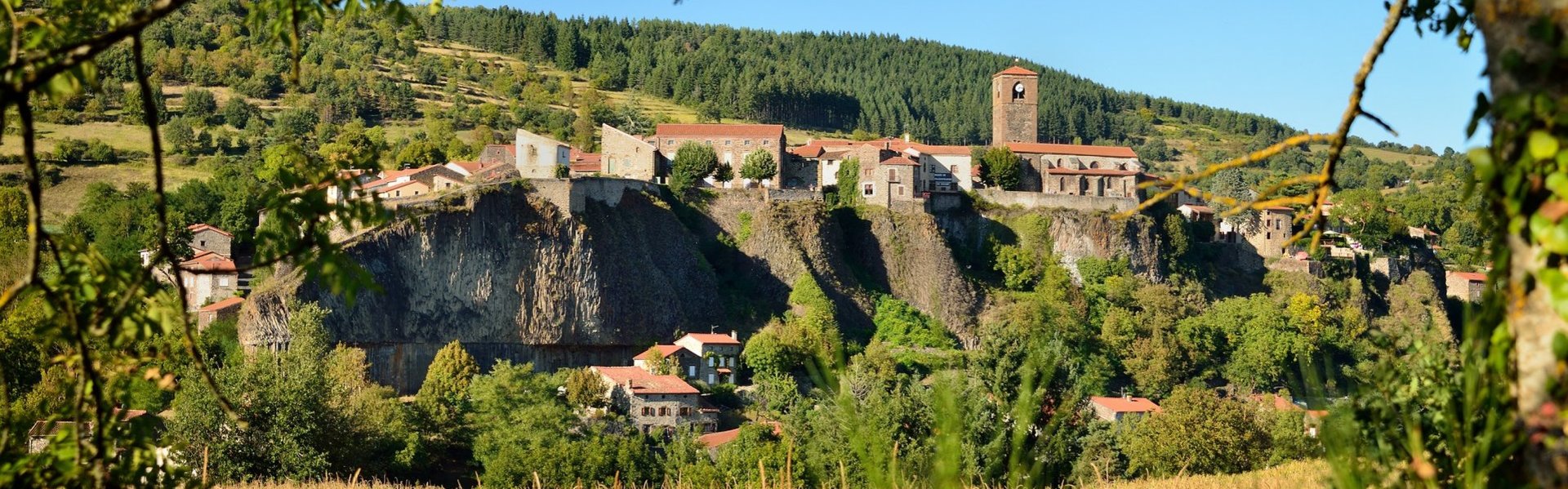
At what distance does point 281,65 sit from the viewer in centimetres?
9906

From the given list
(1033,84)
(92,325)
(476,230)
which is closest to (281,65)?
(1033,84)

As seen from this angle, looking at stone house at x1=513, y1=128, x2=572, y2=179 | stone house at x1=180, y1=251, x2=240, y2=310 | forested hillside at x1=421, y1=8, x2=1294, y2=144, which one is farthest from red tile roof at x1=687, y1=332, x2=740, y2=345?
forested hillside at x1=421, y1=8, x2=1294, y2=144

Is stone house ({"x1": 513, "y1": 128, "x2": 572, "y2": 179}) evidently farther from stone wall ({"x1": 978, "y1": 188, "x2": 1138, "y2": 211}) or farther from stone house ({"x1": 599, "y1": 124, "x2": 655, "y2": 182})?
stone wall ({"x1": 978, "y1": 188, "x2": 1138, "y2": 211})

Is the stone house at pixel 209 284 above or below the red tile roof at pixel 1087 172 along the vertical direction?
below

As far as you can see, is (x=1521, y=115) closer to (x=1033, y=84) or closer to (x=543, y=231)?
(x=543, y=231)

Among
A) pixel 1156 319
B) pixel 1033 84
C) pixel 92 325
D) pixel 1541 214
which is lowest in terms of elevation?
pixel 1156 319

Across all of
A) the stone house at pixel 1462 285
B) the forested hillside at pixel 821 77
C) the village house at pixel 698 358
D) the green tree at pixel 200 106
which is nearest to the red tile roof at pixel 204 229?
the village house at pixel 698 358

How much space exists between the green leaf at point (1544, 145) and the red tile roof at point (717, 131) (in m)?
59.5

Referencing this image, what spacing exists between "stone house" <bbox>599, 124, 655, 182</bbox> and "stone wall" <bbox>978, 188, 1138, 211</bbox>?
14102mm

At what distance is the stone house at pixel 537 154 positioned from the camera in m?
54.8

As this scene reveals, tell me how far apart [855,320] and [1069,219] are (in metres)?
11.8

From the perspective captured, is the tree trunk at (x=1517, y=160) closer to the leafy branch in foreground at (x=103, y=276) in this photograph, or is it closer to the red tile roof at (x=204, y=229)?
the leafy branch in foreground at (x=103, y=276)

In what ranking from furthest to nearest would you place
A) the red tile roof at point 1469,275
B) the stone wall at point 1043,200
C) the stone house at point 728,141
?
1. the red tile roof at point 1469,275
2. the stone wall at point 1043,200
3. the stone house at point 728,141

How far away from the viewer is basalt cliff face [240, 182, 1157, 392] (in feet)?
161
